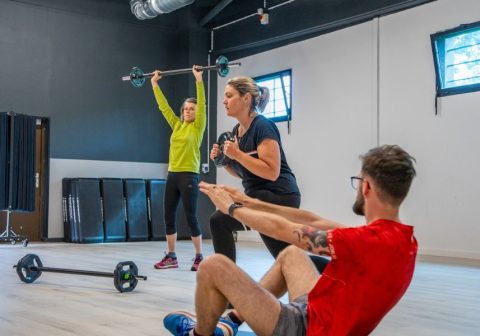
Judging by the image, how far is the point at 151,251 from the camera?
744 centimetres

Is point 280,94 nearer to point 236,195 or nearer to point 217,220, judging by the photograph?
point 217,220

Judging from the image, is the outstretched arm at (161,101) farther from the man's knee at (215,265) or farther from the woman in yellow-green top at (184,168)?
the man's knee at (215,265)

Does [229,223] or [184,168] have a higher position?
[184,168]

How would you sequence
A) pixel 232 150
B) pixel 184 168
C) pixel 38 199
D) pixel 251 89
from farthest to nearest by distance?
pixel 38 199
pixel 184 168
pixel 251 89
pixel 232 150

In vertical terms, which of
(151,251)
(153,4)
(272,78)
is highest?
(153,4)

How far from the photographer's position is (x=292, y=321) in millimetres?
1951

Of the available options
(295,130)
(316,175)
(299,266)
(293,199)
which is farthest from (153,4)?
(299,266)

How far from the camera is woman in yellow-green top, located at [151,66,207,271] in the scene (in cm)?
522

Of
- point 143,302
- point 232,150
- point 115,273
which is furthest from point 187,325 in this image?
point 115,273

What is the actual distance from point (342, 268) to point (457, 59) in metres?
5.79

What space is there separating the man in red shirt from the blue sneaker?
0.34 ft

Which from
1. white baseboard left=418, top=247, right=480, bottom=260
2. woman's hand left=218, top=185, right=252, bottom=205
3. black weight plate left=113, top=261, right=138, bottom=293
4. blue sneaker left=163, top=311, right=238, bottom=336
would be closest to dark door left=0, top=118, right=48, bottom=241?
white baseboard left=418, top=247, right=480, bottom=260

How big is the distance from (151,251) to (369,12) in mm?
3905

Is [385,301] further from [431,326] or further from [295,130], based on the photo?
[295,130]
